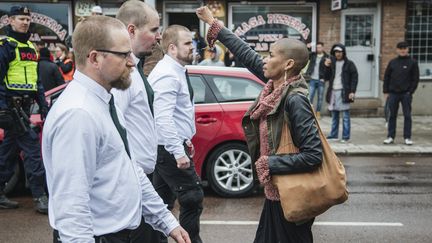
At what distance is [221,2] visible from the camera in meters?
15.5

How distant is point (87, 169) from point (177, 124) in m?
2.53

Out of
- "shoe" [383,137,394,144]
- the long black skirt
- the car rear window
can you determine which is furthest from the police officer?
"shoe" [383,137,394,144]

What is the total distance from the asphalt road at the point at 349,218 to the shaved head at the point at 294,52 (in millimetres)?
2597

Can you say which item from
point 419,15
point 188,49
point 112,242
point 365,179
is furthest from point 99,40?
point 419,15

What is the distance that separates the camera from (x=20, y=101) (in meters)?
6.82

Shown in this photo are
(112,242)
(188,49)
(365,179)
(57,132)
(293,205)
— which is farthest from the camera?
(365,179)

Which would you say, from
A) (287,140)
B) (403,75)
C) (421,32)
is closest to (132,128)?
(287,140)

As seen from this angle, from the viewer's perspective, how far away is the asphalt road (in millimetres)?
6020

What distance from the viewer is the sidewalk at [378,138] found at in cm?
1131

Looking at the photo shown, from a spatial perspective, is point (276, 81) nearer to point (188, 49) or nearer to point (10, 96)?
point (188, 49)

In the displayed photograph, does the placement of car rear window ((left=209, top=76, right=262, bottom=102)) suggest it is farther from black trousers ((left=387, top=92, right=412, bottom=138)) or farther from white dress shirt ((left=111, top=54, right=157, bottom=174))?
black trousers ((left=387, top=92, right=412, bottom=138))

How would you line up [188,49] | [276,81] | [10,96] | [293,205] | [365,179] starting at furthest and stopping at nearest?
[365,179]
[10,96]
[188,49]
[276,81]
[293,205]

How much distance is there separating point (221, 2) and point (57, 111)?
13.4 meters

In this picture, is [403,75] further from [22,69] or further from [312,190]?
[312,190]
